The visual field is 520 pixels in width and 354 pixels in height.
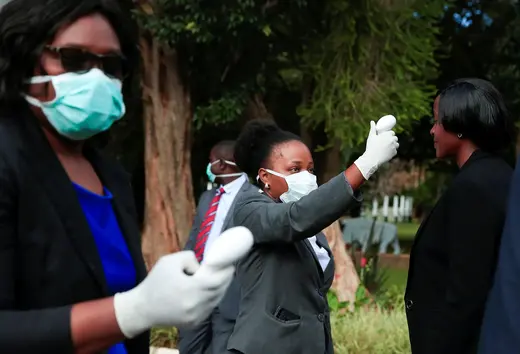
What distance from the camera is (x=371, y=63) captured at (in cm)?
855

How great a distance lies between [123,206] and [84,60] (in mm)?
382

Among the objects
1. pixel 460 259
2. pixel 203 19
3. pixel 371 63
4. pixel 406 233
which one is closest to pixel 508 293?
pixel 460 259

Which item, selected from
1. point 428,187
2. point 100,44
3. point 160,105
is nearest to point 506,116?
point 100,44

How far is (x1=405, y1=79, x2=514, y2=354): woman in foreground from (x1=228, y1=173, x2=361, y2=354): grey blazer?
1.35 ft

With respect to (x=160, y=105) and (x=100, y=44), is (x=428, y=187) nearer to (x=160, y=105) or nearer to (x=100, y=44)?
(x=160, y=105)

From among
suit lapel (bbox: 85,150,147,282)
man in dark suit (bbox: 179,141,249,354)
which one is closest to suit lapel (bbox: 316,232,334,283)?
man in dark suit (bbox: 179,141,249,354)

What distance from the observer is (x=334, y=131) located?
27.2ft

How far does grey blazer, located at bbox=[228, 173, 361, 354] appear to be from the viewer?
3352 mm

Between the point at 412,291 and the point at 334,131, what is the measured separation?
495cm

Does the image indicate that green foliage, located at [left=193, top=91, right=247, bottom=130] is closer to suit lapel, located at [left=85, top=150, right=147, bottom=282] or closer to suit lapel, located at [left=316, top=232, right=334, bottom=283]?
suit lapel, located at [left=316, top=232, right=334, bottom=283]

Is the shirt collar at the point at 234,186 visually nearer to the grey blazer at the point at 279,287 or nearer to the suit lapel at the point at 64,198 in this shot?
the grey blazer at the point at 279,287

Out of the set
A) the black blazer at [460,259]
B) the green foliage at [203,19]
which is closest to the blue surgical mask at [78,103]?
→ the black blazer at [460,259]

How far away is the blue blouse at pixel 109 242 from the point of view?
186 cm

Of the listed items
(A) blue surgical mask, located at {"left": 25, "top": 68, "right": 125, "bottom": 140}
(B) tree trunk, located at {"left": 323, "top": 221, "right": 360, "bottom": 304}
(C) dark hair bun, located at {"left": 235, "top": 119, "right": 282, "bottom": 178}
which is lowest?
(B) tree trunk, located at {"left": 323, "top": 221, "right": 360, "bottom": 304}
